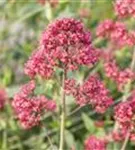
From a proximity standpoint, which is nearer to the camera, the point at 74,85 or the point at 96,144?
the point at 74,85

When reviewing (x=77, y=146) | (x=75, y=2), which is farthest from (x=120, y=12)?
(x=75, y=2)

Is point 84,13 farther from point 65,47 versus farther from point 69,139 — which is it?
point 65,47

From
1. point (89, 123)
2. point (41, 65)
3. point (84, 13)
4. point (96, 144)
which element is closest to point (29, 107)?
point (41, 65)

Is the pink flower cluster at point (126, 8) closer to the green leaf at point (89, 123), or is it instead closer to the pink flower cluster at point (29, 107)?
the pink flower cluster at point (29, 107)

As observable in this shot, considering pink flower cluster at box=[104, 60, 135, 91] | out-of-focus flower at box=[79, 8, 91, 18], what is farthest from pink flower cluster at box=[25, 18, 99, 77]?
out-of-focus flower at box=[79, 8, 91, 18]

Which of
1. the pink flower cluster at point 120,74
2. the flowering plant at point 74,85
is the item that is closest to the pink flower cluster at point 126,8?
the flowering plant at point 74,85

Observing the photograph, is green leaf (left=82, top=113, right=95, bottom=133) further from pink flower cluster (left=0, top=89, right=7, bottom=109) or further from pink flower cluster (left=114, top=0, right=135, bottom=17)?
pink flower cluster (left=114, top=0, right=135, bottom=17)

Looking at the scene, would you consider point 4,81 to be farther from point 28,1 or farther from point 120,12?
point 120,12
